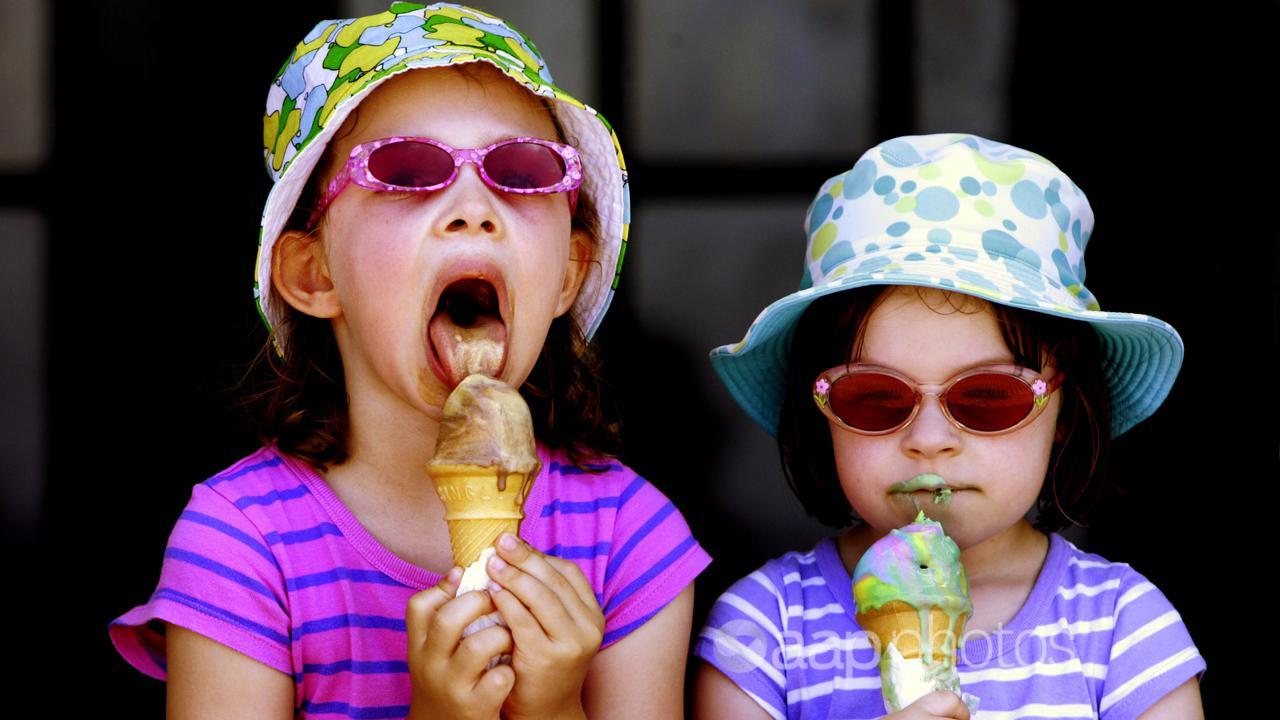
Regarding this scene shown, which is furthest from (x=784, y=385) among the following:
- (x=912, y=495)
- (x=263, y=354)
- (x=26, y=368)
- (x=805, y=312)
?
(x=26, y=368)

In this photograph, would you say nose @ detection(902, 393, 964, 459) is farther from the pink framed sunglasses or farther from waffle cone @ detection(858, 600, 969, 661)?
the pink framed sunglasses

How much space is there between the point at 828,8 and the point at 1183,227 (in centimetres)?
98

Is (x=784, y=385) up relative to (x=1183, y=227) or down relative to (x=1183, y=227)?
down

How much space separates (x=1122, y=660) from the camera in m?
2.36

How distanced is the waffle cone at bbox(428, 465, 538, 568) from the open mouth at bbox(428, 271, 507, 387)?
0.20m

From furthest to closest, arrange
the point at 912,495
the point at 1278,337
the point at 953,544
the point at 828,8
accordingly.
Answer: the point at 828,8
the point at 1278,337
the point at 912,495
the point at 953,544

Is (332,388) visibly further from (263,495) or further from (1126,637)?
(1126,637)

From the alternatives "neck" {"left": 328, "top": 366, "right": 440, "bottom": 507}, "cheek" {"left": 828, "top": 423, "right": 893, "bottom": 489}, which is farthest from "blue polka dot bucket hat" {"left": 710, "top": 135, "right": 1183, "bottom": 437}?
"neck" {"left": 328, "top": 366, "right": 440, "bottom": 507}

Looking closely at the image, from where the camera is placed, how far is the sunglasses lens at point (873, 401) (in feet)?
7.61

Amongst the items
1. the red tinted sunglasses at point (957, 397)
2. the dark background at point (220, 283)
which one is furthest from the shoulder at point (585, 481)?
the dark background at point (220, 283)

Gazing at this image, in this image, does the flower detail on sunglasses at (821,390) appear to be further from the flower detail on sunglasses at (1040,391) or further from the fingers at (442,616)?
the fingers at (442,616)

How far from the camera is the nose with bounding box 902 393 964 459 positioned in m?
2.29

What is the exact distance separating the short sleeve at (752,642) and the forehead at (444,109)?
887 millimetres

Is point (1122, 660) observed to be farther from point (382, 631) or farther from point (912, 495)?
point (382, 631)
